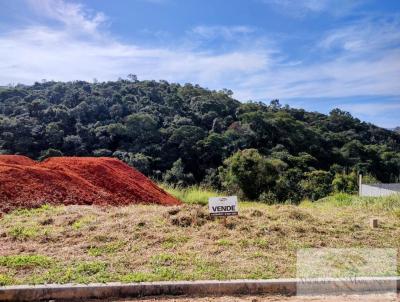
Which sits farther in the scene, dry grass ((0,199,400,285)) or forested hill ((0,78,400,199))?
forested hill ((0,78,400,199))

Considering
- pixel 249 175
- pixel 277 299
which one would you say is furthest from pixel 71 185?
pixel 249 175

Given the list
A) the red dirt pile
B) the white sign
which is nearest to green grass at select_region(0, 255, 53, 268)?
the white sign

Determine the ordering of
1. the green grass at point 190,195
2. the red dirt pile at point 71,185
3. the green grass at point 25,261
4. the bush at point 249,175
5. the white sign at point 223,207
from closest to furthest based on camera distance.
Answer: the green grass at point 25,261 < the white sign at point 223,207 < the red dirt pile at point 71,185 < the green grass at point 190,195 < the bush at point 249,175

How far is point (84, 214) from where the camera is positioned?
6.93 m

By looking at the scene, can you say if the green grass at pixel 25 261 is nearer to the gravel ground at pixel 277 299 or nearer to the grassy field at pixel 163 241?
the grassy field at pixel 163 241

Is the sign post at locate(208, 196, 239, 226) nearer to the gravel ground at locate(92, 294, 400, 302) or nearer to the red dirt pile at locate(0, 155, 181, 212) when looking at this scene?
the gravel ground at locate(92, 294, 400, 302)

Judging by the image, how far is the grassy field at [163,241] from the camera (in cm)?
457

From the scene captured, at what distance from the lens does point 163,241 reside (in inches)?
220

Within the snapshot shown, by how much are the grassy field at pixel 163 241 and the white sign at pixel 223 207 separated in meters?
0.26

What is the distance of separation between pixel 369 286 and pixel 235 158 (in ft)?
52.0

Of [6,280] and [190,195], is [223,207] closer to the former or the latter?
[6,280]

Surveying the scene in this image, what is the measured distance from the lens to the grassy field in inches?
180

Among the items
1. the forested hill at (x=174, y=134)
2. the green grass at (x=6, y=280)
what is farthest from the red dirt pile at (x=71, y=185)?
the forested hill at (x=174, y=134)

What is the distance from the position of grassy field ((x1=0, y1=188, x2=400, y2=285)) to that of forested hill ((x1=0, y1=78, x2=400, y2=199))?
Answer: 13.3 m
